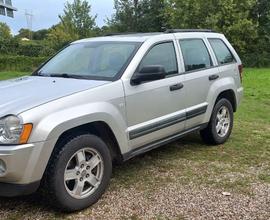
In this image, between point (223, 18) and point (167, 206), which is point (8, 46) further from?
point (167, 206)

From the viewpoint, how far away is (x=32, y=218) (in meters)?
4.16

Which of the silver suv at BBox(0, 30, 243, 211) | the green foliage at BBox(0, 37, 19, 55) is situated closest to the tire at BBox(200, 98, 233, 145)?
the silver suv at BBox(0, 30, 243, 211)

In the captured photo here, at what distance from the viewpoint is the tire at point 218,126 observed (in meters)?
6.54

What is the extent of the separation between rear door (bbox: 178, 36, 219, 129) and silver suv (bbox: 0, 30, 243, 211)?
0.5 inches

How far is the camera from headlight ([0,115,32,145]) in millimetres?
3809

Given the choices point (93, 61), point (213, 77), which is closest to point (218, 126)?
point (213, 77)

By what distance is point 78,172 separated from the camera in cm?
432

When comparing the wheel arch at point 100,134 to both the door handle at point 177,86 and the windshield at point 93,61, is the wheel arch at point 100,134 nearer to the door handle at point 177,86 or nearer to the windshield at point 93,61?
the windshield at point 93,61

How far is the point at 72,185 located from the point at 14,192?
62 centimetres

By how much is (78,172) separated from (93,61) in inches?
60.3

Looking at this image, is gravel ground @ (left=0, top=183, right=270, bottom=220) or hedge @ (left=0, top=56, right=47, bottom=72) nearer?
gravel ground @ (left=0, top=183, right=270, bottom=220)

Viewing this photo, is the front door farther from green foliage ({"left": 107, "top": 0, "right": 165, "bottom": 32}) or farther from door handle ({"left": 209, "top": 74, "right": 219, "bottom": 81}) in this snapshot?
green foliage ({"left": 107, "top": 0, "right": 165, "bottom": 32})

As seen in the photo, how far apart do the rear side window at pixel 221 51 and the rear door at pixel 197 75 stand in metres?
0.21

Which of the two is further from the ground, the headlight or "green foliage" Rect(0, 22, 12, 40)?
"green foliage" Rect(0, 22, 12, 40)
